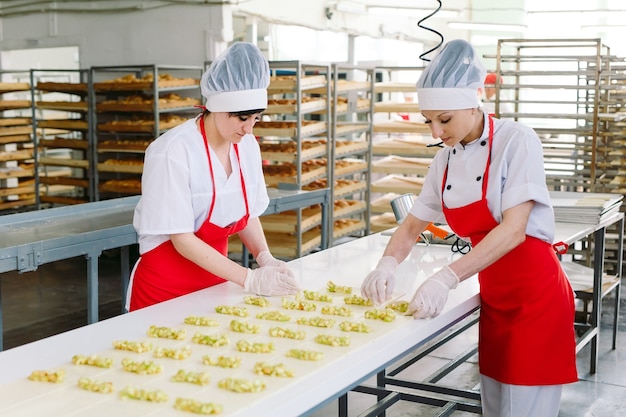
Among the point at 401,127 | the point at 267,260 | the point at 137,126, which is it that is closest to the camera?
the point at 267,260

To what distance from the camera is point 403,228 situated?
2.67 m

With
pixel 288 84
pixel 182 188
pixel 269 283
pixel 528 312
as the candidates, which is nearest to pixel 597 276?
pixel 528 312

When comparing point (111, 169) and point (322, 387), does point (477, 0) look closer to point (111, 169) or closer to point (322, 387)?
point (111, 169)

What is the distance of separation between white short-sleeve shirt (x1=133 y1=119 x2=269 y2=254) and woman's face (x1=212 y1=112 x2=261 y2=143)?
79 millimetres

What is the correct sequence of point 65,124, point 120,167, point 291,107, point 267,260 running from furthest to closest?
point 65,124, point 120,167, point 291,107, point 267,260

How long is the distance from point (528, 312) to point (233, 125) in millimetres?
1117

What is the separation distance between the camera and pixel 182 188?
2369 mm

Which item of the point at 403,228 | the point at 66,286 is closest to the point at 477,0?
the point at 66,286

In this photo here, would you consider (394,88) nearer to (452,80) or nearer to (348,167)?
(348,167)

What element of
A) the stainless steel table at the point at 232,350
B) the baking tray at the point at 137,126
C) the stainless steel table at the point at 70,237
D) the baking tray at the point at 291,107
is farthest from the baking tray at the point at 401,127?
the stainless steel table at the point at 232,350

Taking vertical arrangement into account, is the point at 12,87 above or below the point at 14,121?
above

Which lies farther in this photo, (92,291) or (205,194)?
(92,291)

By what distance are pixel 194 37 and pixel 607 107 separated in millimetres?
4327

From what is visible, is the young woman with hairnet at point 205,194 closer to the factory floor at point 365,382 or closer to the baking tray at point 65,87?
the factory floor at point 365,382
